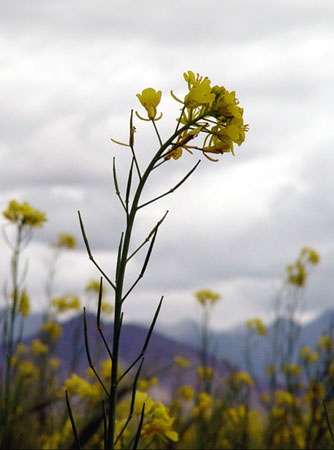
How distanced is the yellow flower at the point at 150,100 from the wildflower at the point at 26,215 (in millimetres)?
2010

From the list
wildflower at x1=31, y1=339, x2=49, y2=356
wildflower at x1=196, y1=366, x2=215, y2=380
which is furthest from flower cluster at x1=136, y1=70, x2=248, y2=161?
wildflower at x1=31, y1=339, x2=49, y2=356

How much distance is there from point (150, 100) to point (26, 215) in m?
2.07

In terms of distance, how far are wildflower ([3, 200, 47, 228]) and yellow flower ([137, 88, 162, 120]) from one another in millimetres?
2010

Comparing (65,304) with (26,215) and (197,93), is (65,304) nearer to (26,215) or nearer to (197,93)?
(26,215)

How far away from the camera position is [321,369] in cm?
259

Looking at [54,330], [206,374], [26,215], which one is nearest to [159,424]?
[26,215]

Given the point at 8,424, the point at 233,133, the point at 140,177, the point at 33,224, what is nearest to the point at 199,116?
the point at 233,133

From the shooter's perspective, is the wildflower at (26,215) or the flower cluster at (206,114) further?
the wildflower at (26,215)

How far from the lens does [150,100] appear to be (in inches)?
55.1

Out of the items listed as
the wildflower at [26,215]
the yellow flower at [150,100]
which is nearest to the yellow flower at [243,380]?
the wildflower at [26,215]

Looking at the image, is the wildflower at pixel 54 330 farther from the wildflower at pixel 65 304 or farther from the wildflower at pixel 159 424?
the wildflower at pixel 159 424

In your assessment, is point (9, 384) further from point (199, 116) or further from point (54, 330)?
point (54, 330)

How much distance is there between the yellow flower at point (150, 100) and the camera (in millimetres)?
1394

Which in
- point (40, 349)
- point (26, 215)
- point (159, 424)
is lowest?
point (40, 349)
